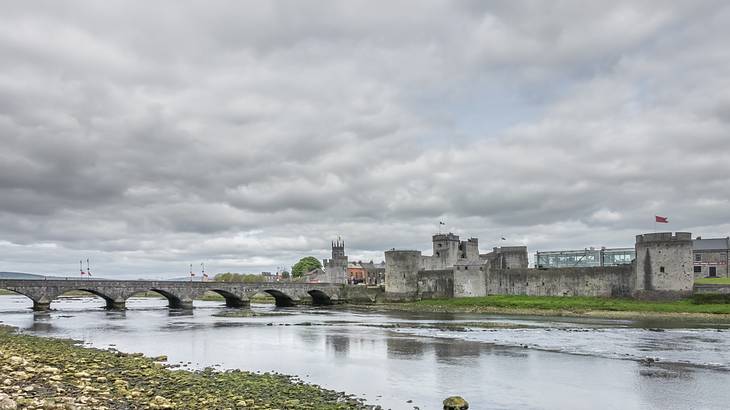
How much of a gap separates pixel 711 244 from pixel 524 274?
22.1 metres

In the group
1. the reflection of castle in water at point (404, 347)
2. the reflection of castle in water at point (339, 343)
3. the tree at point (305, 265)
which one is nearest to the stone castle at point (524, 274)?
the reflection of castle in water at point (404, 347)

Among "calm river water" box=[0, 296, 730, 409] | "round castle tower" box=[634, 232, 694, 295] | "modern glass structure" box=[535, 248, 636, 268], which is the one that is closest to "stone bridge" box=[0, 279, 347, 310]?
"calm river water" box=[0, 296, 730, 409]

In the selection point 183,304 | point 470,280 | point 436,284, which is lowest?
point 183,304

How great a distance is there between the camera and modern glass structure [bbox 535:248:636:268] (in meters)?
56.8

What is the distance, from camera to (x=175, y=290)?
5328cm

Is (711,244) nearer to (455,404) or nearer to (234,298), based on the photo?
(234,298)

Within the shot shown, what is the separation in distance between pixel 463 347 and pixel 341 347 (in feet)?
15.5

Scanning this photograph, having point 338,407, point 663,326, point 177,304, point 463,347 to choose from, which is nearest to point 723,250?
point 663,326

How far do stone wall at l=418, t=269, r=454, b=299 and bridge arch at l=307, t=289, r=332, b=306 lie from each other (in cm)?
1083

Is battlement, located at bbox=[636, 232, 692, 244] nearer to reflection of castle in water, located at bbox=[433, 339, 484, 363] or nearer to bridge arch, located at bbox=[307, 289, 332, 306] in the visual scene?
reflection of castle in water, located at bbox=[433, 339, 484, 363]

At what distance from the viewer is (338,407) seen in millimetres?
12398

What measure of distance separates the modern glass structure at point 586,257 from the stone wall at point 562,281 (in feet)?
24.7

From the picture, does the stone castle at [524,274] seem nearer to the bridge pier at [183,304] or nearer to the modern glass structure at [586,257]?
the modern glass structure at [586,257]

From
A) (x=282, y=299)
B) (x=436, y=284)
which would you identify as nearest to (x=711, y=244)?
(x=436, y=284)
